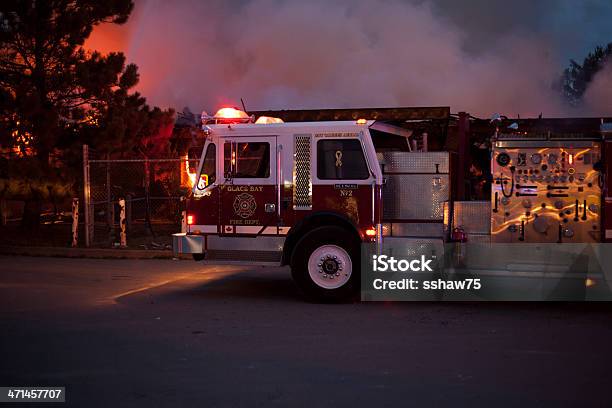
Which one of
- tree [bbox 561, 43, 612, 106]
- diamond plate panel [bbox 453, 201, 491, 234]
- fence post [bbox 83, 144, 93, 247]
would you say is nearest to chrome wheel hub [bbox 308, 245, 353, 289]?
diamond plate panel [bbox 453, 201, 491, 234]

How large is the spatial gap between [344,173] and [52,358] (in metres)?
4.62

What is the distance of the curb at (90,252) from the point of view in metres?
15.6

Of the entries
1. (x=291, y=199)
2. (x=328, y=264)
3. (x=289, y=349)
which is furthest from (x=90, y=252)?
(x=289, y=349)

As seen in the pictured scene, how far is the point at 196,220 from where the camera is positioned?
33.9 ft

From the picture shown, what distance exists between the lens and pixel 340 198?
32.2ft

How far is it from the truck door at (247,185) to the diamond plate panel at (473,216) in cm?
253

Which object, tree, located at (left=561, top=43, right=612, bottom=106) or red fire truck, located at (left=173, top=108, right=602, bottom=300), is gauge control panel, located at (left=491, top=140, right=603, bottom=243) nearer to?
red fire truck, located at (left=173, top=108, right=602, bottom=300)

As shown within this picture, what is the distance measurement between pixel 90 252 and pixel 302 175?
7.87m

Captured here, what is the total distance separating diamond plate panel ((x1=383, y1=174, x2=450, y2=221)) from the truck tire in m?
0.73

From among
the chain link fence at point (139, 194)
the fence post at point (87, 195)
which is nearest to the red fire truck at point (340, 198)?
the fence post at point (87, 195)

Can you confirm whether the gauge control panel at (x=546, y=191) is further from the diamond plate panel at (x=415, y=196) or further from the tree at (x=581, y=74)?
the tree at (x=581, y=74)

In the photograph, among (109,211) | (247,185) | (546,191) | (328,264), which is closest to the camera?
(546,191)

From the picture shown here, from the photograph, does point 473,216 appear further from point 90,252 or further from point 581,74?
point 581,74

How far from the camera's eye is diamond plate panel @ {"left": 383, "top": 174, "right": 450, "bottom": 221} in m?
9.90
